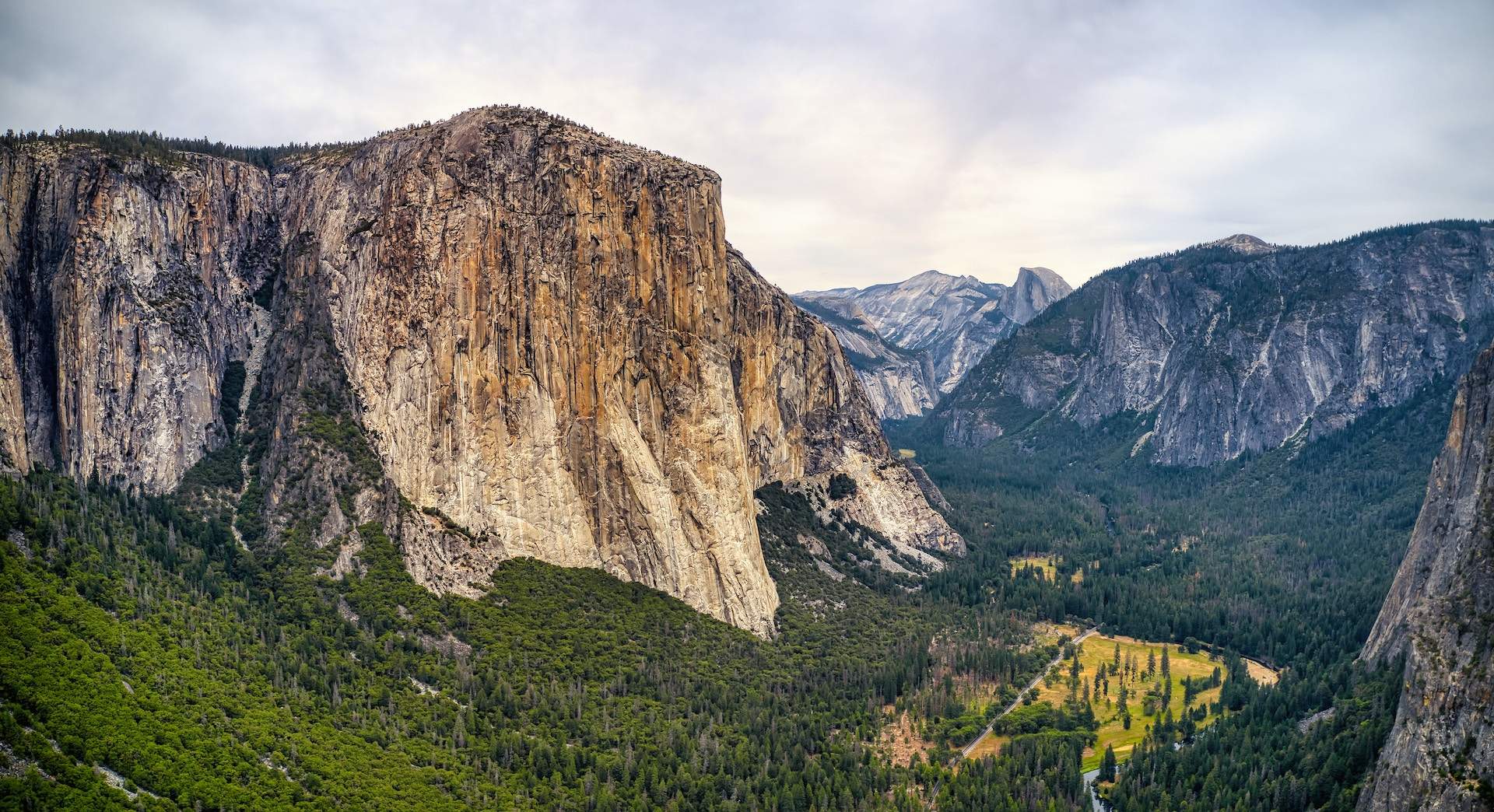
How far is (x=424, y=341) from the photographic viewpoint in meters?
123

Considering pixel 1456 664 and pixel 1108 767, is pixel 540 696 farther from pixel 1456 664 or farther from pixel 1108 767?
pixel 1456 664

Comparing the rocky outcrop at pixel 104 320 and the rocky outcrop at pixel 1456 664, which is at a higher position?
the rocky outcrop at pixel 104 320

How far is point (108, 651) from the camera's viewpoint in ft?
265

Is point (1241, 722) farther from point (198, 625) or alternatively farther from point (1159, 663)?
point (198, 625)

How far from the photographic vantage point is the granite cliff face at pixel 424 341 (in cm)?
11044

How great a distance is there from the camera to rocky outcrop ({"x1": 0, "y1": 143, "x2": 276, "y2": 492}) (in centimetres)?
10712

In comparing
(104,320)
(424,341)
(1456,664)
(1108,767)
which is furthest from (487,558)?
(1456,664)

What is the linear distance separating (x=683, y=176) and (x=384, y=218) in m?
39.8

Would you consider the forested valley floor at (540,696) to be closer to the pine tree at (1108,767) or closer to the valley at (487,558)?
the valley at (487,558)

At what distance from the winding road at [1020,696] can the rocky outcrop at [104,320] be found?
94253mm

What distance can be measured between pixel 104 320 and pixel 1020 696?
11751cm

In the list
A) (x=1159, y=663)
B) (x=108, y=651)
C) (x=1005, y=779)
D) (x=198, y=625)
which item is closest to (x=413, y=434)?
(x=198, y=625)

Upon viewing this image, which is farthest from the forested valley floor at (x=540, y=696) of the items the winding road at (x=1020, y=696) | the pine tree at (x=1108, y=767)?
the pine tree at (x=1108, y=767)

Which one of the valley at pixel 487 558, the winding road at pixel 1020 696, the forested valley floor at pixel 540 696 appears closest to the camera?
the forested valley floor at pixel 540 696
